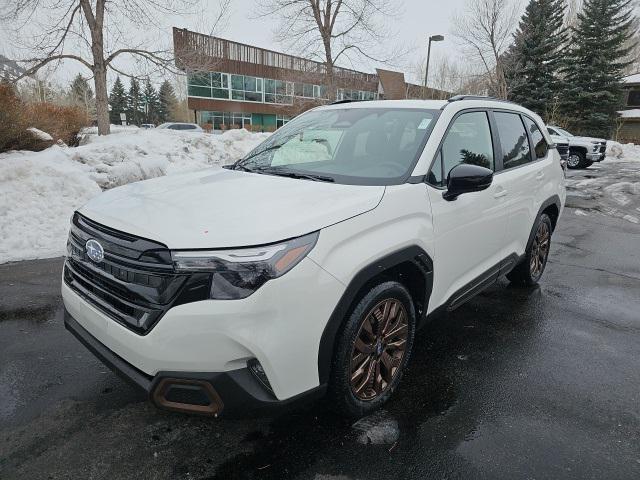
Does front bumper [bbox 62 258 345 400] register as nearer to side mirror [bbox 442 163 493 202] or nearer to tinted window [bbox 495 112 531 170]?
side mirror [bbox 442 163 493 202]

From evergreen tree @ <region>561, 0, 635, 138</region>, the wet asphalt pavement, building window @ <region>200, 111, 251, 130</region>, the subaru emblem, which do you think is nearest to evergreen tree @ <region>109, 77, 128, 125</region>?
building window @ <region>200, 111, 251, 130</region>

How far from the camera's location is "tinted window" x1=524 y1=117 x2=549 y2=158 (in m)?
4.46

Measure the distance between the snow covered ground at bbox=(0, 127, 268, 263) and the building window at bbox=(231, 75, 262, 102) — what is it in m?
34.3

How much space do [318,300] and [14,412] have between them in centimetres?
203

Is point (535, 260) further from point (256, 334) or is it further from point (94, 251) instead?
point (94, 251)

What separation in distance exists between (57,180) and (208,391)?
22.9 feet

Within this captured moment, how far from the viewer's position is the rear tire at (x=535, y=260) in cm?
460

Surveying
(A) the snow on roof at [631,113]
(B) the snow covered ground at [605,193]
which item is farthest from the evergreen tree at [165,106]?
(B) the snow covered ground at [605,193]

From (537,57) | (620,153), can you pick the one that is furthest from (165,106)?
(620,153)

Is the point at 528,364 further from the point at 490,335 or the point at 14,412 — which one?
the point at 14,412

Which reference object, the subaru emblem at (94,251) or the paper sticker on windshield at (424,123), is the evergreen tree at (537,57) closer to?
the paper sticker on windshield at (424,123)

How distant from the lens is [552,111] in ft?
109

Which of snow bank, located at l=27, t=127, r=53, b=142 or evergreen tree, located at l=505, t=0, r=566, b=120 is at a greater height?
evergreen tree, located at l=505, t=0, r=566, b=120

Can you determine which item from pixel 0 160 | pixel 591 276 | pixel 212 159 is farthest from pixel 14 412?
pixel 212 159
